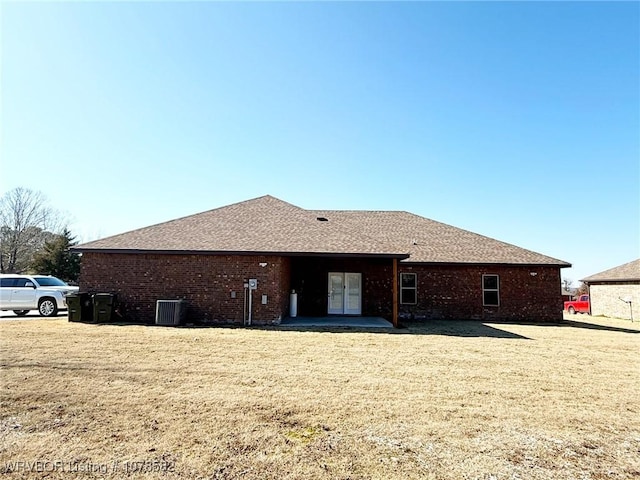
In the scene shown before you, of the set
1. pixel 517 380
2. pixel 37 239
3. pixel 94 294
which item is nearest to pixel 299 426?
pixel 517 380

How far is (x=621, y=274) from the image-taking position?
70.9 feet

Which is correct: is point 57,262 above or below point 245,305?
above

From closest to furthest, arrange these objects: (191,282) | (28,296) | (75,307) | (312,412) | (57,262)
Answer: (312,412) → (75,307) → (191,282) → (28,296) → (57,262)

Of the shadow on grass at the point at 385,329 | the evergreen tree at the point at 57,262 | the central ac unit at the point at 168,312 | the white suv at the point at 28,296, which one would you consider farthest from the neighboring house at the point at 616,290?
the evergreen tree at the point at 57,262

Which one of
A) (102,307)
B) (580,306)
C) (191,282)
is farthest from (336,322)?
(580,306)

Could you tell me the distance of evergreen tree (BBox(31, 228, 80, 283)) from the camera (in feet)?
92.0

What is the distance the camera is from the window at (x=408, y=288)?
15.8 m

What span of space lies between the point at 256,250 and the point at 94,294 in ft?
18.4

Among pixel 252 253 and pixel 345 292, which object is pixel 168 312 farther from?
pixel 345 292

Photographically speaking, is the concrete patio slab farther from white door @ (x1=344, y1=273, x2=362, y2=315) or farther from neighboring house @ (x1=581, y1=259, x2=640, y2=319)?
neighboring house @ (x1=581, y1=259, x2=640, y2=319)

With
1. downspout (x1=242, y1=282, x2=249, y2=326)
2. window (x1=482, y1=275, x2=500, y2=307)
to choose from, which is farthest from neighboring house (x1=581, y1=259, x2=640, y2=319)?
downspout (x1=242, y1=282, x2=249, y2=326)

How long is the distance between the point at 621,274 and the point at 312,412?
24.4m

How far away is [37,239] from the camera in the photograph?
37750 millimetres

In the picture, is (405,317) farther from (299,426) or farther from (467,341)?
(299,426)
